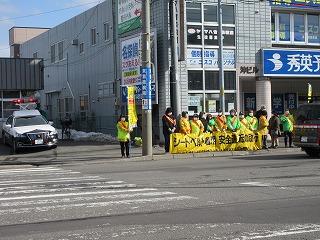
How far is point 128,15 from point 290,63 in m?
9.14

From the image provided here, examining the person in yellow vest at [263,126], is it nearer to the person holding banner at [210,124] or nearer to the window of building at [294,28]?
the person holding banner at [210,124]

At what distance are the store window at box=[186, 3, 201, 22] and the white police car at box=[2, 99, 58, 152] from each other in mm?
8682

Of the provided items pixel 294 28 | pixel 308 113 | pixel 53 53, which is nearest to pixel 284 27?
pixel 294 28

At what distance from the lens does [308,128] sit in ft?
57.6

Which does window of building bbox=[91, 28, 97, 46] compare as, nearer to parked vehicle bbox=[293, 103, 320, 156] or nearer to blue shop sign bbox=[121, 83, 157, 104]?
blue shop sign bbox=[121, 83, 157, 104]

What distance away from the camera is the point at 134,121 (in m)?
19.4

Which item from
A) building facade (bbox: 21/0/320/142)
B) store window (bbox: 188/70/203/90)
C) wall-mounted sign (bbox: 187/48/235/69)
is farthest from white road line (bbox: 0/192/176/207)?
wall-mounted sign (bbox: 187/48/235/69)

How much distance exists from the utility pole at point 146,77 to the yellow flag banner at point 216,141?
137 centimetres

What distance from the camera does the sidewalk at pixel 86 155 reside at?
18.8m

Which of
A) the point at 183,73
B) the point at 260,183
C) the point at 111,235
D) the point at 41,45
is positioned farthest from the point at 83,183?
the point at 41,45

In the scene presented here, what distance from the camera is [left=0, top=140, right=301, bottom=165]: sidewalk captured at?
1880 centimetres

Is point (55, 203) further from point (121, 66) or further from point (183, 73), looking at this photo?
point (121, 66)

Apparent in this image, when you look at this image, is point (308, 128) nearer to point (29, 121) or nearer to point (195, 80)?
point (195, 80)

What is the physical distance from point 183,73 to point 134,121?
522 centimetres
